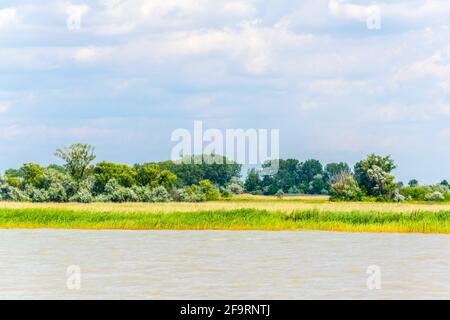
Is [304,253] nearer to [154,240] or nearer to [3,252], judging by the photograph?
[154,240]

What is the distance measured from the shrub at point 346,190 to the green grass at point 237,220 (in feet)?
76.4

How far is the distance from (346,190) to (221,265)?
36.7 meters

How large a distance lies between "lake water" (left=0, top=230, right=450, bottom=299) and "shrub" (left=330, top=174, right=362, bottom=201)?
25749 mm

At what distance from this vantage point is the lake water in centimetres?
1656

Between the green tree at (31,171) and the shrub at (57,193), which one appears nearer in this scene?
the shrub at (57,193)

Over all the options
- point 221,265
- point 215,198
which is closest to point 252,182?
point 215,198

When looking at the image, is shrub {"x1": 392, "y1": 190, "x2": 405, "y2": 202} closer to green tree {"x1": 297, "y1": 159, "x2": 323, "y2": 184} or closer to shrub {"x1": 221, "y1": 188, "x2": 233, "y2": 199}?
shrub {"x1": 221, "y1": 188, "x2": 233, "y2": 199}

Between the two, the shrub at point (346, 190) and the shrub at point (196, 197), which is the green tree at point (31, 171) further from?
the shrub at point (346, 190)

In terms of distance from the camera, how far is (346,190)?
→ 56.6m

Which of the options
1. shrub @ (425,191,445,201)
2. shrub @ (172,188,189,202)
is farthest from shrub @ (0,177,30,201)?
shrub @ (425,191,445,201)

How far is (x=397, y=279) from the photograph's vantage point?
18703mm

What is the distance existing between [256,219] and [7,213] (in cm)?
1111

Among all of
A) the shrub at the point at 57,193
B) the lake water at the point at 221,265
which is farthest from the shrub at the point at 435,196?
the lake water at the point at 221,265

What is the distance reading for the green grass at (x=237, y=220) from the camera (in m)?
A: 31.2
